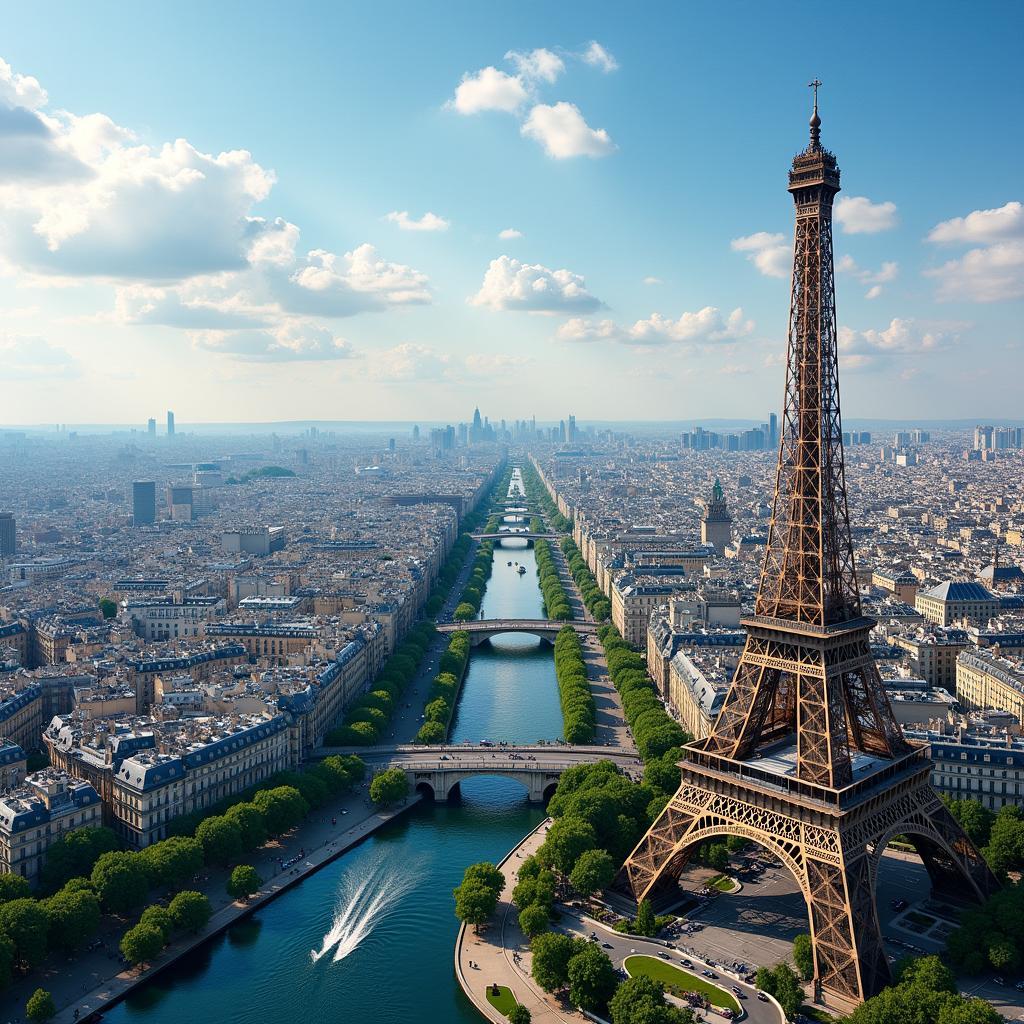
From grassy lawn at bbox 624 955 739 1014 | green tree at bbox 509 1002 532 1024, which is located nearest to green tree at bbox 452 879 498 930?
green tree at bbox 509 1002 532 1024

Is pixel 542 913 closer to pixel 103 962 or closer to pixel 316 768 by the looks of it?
pixel 103 962

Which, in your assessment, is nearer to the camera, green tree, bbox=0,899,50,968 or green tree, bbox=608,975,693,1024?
green tree, bbox=608,975,693,1024

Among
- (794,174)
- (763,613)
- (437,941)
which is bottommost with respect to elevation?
(437,941)

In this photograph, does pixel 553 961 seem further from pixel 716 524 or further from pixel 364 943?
pixel 716 524

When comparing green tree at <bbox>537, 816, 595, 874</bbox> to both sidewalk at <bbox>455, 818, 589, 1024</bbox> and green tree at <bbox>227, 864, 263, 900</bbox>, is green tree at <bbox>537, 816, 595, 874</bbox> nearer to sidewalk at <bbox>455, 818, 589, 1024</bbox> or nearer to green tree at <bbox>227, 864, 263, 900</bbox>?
sidewalk at <bbox>455, 818, 589, 1024</bbox>

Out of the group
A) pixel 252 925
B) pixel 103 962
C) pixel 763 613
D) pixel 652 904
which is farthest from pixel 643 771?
pixel 103 962

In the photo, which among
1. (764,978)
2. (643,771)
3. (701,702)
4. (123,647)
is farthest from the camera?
(123,647)
